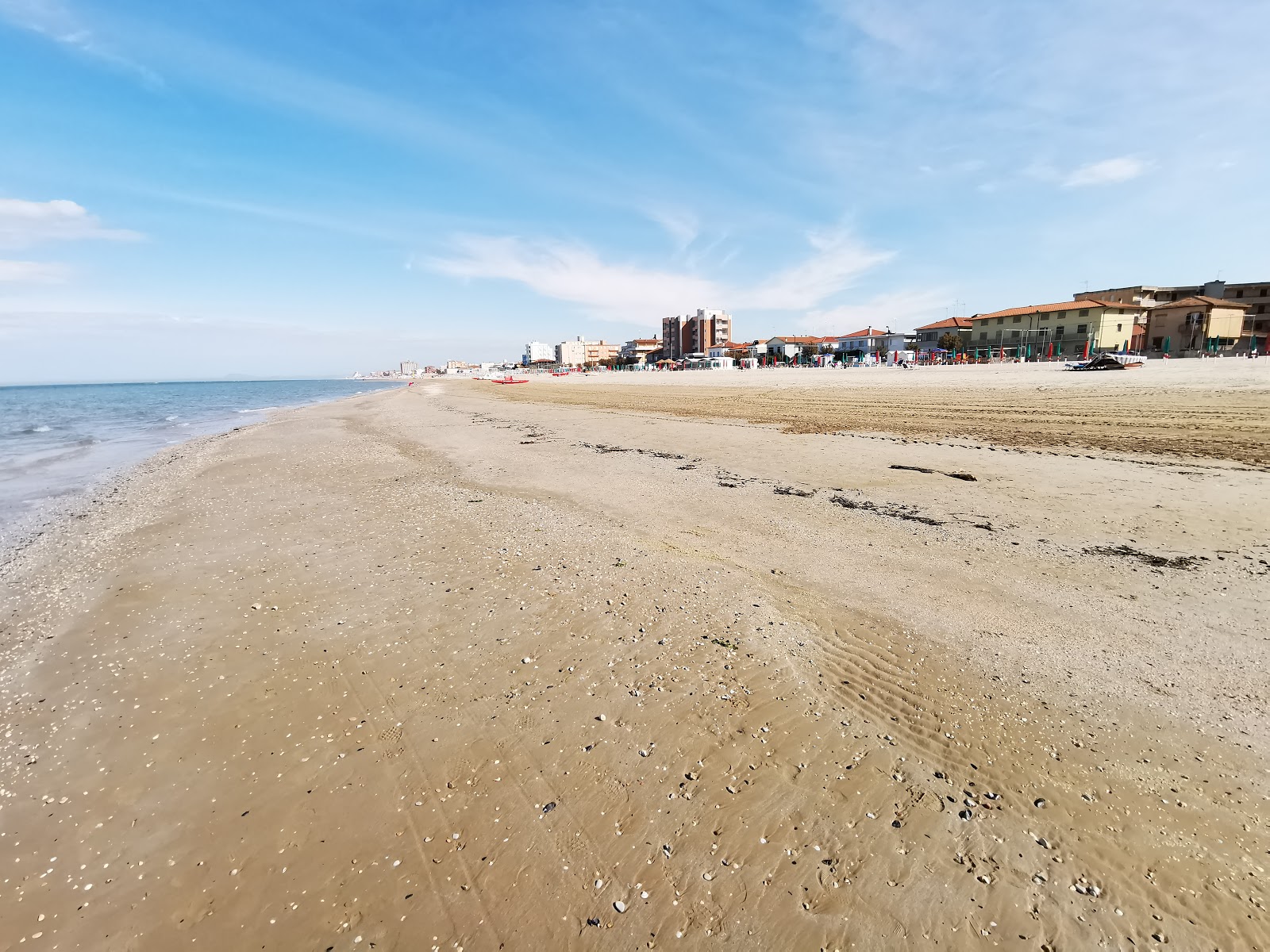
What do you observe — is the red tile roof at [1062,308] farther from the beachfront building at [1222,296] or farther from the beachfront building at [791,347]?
the beachfront building at [791,347]

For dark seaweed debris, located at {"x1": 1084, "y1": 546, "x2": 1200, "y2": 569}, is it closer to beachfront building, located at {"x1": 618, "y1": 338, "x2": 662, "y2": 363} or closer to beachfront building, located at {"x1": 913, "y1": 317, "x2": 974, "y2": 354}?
beachfront building, located at {"x1": 913, "y1": 317, "x2": 974, "y2": 354}

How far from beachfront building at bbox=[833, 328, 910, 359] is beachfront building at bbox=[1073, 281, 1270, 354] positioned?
1140 inches

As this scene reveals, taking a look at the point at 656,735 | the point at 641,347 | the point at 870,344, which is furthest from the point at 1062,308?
the point at 641,347

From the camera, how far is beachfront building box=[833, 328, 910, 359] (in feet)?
313

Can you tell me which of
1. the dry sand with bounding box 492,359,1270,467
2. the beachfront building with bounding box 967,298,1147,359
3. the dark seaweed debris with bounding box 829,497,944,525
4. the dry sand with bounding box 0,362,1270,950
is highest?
the beachfront building with bounding box 967,298,1147,359

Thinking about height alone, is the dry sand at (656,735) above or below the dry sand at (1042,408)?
below

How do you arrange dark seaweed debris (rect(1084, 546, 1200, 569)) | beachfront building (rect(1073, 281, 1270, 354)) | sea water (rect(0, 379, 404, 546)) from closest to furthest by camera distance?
dark seaweed debris (rect(1084, 546, 1200, 569))
sea water (rect(0, 379, 404, 546))
beachfront building (rect(1073, 281, 1270, 354))

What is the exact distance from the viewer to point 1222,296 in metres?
79.3

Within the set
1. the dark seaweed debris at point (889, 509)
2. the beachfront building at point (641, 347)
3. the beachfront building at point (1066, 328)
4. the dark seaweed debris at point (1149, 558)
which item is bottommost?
the dark seaweed debris at point (1149, 558)

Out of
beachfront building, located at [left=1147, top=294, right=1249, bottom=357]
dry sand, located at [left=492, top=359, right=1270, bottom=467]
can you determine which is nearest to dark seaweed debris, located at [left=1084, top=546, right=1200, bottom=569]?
dry sand, located at [left=492, top=359, right=1270, bottom=467]

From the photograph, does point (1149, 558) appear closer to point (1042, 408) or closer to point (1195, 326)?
point (1042, 408)

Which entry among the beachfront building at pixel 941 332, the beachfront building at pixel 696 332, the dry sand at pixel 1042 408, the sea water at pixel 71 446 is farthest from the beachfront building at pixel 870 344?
the sea water at pixel 71 446

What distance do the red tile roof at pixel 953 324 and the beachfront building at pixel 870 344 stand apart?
702cm

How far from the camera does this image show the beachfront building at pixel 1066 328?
6200cm
